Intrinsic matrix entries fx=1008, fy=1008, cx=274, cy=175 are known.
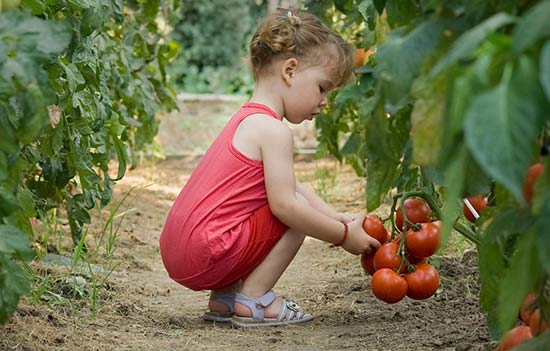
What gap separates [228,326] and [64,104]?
88 cm

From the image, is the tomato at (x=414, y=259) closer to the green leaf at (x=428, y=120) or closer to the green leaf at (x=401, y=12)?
the green leaf at (x=401, y=12)

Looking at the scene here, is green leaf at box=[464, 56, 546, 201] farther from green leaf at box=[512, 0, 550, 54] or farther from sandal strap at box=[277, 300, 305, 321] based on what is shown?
sandal strap at box=[277, 300, 305, 321]

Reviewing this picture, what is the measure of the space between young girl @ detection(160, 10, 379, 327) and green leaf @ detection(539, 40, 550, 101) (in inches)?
74.7

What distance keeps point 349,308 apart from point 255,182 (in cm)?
55

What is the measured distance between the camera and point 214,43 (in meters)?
12.1

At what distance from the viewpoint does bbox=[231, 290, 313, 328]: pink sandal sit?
3230mm

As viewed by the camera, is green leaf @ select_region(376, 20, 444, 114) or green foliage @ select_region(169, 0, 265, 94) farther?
green foliage @ select_region(169, 0, 265, 94)

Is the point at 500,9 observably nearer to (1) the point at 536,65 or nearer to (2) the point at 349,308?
(1) the point at 536,65

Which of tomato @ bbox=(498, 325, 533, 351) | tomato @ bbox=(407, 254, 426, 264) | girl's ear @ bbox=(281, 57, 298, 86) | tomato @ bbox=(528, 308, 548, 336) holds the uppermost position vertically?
tomato @ bbox=(528, 308, 548, 336)

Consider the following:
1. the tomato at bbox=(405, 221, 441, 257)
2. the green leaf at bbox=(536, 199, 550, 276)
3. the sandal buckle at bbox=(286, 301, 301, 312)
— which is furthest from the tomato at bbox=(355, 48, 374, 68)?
the green leaf at bbox=(536, 199, 550, 276)

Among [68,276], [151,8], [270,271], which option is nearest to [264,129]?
[270,271]

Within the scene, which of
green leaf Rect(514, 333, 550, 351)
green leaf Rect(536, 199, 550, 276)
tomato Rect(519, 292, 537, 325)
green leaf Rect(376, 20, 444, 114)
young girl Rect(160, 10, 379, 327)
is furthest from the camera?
young girl Rect(160, 10, 379, 327)

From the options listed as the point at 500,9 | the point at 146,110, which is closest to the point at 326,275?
the point at 146,110

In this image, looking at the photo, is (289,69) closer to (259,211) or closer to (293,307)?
(259,211)
